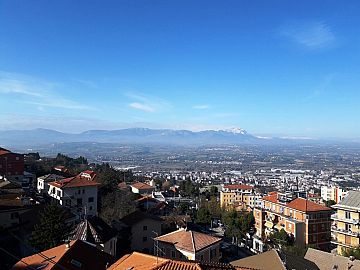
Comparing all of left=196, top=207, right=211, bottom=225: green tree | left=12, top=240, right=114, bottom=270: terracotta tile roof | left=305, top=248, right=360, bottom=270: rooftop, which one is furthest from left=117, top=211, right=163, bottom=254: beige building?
left=196, top=207, right=211, bottom=225: green tree

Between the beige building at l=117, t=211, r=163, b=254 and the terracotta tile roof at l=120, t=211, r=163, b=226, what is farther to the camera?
the terracotta tile roof at l=120, t=211, r=163, b=226

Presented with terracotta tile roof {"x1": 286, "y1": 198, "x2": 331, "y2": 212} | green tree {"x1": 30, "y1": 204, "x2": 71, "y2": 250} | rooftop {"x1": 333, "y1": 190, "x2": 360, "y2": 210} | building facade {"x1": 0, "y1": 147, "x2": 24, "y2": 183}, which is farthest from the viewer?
building facade {"x1": 0, "y1": 147, "x2": 24, "y2": 183}

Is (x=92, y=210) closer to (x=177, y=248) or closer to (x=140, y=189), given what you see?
(x=177, y=248)

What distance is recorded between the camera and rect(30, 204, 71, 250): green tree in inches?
682

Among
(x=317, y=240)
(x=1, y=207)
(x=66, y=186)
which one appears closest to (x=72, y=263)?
(x=1, y=207)

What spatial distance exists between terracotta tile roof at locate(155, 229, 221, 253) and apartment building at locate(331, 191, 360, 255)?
10459 mm

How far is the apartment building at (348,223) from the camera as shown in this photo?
23688 mm

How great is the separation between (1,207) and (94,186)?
31.3 feet

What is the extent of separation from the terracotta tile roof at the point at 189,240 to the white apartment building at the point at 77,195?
489 inches

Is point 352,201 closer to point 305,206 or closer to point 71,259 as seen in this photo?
point 305,206

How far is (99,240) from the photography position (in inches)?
686

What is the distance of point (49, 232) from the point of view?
17453mm

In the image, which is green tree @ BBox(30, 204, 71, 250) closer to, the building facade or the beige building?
the beige building

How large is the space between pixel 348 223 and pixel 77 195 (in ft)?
65.7
